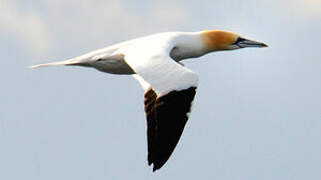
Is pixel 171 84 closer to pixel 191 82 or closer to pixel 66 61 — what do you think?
pixel 191 82

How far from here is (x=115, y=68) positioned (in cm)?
2383

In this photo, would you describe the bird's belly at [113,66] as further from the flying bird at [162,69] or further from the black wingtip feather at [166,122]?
the black wingtip feather at [166,122]

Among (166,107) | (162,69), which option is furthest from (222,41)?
(166,107)

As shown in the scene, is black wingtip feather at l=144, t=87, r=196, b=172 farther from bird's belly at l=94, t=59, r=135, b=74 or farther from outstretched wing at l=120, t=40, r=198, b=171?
bird's belly at l=94, t=59, r=135, b=74

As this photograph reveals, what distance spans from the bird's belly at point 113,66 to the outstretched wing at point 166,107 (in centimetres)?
306

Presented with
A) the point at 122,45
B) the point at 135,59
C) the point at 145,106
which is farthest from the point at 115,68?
the point at 145,106

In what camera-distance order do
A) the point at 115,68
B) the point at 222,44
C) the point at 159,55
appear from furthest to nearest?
the point at 222,44
the point at 115,68
the point at 159,55

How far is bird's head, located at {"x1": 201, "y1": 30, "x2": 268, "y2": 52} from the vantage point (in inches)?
982

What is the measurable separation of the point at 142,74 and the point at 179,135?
1.40m

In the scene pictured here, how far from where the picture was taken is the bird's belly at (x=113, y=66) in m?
23.7

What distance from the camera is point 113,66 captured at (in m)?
23.8

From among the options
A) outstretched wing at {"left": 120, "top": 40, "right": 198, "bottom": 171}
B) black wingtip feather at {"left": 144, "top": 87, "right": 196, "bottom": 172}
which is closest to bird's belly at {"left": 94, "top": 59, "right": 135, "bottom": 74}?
outstretched wing at {"left": 120, "top": 40, "right": 198, "bottom": 171}

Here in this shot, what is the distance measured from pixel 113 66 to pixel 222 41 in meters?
2.87

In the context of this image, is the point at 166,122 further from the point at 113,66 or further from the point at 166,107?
the point at 113,66
